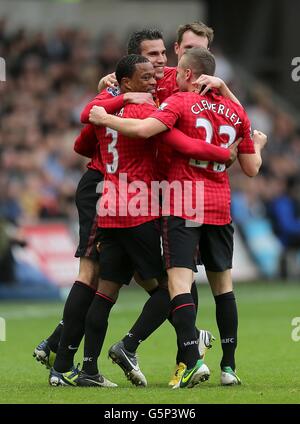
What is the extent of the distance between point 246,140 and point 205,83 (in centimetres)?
56

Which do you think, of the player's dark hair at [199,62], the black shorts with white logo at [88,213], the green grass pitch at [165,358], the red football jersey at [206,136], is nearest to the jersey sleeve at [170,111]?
the red football jersey at [206,136]

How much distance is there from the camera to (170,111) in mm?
8391

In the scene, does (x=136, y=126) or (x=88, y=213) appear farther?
(x=88, y=213)

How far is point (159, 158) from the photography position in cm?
868

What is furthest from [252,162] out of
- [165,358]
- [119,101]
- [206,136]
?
[165,358]

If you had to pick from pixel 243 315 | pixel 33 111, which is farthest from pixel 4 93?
pixel 243 315

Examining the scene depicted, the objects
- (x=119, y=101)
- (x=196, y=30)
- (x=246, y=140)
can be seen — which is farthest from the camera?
(x=196, y=30)

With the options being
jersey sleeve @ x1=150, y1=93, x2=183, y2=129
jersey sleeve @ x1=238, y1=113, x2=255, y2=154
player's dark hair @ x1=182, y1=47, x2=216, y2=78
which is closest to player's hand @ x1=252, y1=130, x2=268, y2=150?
jersey sleeve @ x1=238, y1=113, x2=255, y2=154

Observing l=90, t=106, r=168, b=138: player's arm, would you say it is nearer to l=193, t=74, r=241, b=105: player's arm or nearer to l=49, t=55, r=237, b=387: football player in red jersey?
l=49, t=55, r=237, b=387: football player in red jersey

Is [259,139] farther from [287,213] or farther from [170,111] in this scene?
[287,213]

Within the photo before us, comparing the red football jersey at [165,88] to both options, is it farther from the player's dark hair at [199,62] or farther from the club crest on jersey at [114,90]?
the player's dark hair at [199,62]

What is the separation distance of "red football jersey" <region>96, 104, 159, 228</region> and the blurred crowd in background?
969 cm

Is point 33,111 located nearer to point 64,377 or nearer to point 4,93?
point 4,93

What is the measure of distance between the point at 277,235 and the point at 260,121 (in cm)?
389
